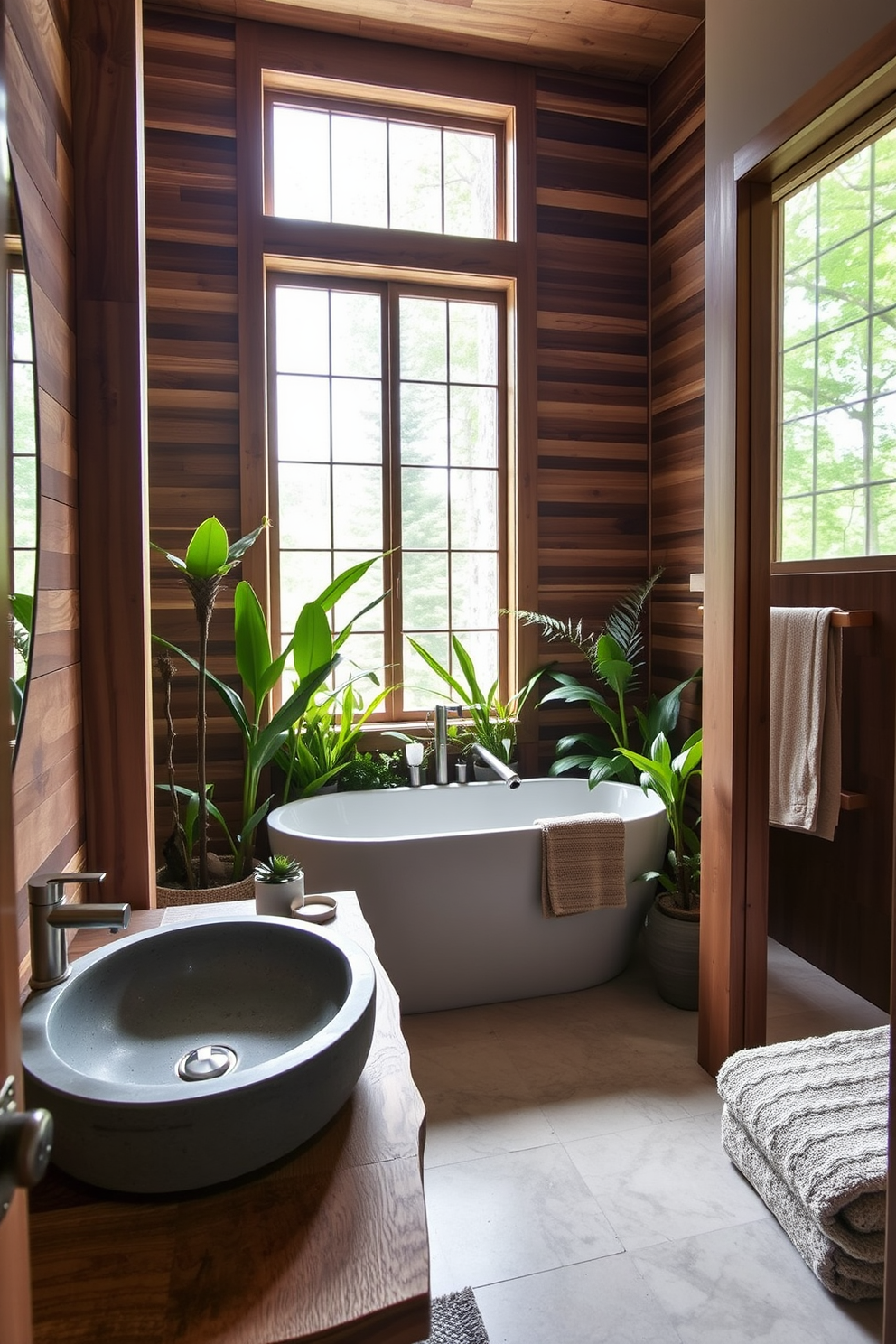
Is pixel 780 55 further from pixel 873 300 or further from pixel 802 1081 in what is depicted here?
pixel 802 1081

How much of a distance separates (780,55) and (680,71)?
1.87 meters

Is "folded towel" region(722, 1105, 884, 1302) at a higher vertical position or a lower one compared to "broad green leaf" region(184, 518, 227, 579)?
lower

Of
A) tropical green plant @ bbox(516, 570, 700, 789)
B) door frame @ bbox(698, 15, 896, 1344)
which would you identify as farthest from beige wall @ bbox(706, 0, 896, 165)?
tropical green plant @ bbox(516, 570, 700, 789)

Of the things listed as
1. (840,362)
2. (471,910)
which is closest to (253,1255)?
(471,910)

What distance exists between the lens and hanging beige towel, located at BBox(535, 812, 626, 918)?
2705 millimetres

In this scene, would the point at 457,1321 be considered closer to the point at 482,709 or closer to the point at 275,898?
the point at 275,898

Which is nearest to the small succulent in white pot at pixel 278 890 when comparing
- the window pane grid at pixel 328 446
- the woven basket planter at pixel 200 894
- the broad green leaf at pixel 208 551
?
the woven basket planter at pixel 200 894

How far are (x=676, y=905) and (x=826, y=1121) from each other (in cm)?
104

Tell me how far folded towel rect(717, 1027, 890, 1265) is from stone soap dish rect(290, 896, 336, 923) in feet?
3.44

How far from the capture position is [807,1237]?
1.71m

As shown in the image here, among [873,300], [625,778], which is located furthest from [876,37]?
[625,778]

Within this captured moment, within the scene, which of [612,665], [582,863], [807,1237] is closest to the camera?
[807,1237]

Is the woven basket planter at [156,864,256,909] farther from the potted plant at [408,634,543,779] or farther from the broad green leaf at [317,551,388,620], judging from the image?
the potted plant at [408,634,543,779]

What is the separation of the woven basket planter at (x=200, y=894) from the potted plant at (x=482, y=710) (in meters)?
1.17
